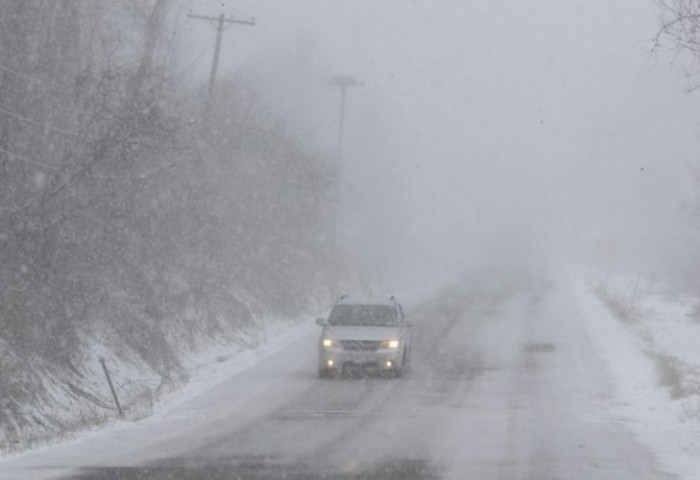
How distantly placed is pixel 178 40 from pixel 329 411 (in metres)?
20.3

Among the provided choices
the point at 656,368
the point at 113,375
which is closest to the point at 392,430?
the point at 113,375

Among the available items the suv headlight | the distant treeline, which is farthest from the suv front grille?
the distant treeline

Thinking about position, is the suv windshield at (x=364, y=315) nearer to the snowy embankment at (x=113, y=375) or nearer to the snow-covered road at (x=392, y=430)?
the snow-covered road at (x=392, y=430)

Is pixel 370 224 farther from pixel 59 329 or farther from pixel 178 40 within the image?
pixel 59 329

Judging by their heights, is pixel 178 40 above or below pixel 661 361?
above

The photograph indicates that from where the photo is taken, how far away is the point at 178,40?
35969mm

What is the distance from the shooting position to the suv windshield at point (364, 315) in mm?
24984

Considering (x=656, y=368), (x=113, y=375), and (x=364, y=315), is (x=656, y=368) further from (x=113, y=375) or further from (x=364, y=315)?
(x=113, y=375)

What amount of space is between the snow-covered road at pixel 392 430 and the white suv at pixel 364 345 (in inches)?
15.9

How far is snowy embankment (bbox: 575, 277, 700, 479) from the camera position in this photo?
51.2ft

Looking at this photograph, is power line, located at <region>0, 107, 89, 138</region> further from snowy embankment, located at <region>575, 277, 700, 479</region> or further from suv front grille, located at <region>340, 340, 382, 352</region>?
snowy embankment, located at <region>575, 277, 700, 479</region>

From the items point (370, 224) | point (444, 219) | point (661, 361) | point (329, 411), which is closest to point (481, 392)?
point (329, 411)

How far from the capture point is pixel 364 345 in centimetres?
2366

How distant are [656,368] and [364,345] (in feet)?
A: 22.2
